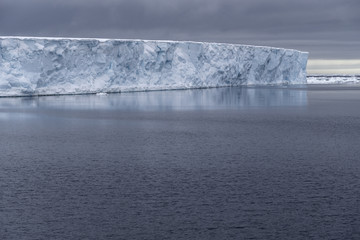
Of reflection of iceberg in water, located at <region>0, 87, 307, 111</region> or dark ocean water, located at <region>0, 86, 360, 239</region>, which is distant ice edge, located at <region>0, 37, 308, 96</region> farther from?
dark ocean water, located at <region>0, 86, 360, 239</region>

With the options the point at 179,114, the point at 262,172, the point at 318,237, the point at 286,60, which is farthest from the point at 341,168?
the point at 286,60

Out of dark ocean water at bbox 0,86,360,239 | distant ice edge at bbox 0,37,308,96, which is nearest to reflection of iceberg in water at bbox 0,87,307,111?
distant ice edge at bbox 0,37,308,96

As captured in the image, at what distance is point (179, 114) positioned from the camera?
76.9 feet

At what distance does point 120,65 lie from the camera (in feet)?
125

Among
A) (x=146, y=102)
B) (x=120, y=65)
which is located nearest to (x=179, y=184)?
(x=146, y=102)

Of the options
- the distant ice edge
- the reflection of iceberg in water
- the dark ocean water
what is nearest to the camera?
the dark ocean water

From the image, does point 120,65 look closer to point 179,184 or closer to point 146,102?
point 146,102

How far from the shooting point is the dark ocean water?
639 centimetres

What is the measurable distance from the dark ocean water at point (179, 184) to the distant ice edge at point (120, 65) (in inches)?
666

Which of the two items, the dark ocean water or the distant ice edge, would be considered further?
the distant ice edge

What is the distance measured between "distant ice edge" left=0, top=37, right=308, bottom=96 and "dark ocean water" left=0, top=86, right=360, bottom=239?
55.5 feet

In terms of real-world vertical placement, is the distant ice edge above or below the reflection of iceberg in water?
above

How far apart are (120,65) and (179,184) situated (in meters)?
30.1

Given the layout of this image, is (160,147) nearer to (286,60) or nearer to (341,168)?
(341,168)
